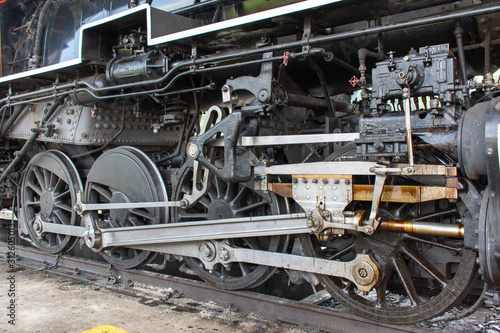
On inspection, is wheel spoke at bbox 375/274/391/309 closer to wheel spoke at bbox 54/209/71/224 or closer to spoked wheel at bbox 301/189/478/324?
spoked wheel at bbox 301/189/478/324

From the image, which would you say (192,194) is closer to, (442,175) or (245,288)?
(245,288)

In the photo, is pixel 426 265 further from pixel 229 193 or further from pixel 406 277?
pixel 229 193

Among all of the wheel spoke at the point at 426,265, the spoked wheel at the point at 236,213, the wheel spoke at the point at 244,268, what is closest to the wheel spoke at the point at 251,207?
the spoked wheel at the point at 236,213

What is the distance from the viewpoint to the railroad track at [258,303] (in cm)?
269

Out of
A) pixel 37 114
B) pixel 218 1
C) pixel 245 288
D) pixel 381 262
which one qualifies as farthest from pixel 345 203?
pixel 37 114

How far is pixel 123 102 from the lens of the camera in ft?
13.9

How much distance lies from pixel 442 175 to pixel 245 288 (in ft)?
5.51

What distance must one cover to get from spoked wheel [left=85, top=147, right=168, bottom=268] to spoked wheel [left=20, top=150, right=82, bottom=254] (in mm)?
375

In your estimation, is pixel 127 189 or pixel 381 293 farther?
pixel 127 189

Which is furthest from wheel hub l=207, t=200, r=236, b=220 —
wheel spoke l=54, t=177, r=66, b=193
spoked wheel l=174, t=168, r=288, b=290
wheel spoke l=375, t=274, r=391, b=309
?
wheel spoke l=54, t=177, r=66, b=193

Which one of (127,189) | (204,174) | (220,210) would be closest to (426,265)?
(220,210)

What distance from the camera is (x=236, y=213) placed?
126 inches

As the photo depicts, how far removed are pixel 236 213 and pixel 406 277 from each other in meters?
1.27

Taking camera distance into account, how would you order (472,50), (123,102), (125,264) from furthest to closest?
1. (123,102)
2. (125,264)
3. (472,50)
